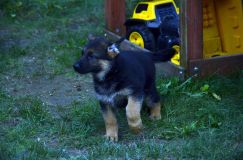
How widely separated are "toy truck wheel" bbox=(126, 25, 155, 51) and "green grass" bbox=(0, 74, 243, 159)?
3.92 ft

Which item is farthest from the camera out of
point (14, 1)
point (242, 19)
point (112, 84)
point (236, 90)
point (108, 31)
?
point (14, 1)

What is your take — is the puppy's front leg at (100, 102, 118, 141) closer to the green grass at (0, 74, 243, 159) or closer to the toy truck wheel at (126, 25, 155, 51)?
the green grass at (0, 74, 243, 159)

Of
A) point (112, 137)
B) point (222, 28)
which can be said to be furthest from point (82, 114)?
point (222, 28)

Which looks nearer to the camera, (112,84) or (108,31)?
(112,84)

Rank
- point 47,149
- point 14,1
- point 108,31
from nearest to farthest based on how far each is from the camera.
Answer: point 47,149
point 108,31
point 14,1

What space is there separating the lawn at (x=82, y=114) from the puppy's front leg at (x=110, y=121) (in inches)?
3.6

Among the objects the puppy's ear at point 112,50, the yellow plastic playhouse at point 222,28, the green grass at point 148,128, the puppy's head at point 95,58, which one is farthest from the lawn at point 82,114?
the yellow plastic playhouse at point 222,28

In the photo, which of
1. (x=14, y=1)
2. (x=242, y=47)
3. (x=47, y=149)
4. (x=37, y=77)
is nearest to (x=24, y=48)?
(x=37, y=77)

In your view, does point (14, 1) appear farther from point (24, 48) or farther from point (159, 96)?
point (159, 96)

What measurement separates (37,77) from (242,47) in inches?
108

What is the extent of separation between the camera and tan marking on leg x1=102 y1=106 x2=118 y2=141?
608 centimetres

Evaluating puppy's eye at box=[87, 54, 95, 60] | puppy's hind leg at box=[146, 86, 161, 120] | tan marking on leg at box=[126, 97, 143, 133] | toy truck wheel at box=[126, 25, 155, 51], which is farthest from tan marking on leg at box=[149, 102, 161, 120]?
toy truck wheel at box=[126, 25, 155, 51]

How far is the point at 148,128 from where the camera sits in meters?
6.30

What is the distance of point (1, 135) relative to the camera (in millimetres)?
6203
